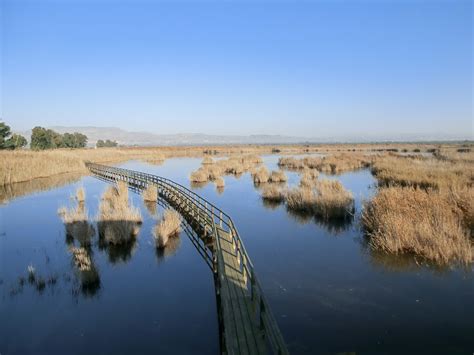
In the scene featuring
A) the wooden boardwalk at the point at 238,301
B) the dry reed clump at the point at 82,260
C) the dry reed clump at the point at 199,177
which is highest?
the dry reed clump at the point at 199,177

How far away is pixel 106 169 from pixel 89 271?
38.1 meters

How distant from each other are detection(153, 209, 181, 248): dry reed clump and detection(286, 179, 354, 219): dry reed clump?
9.28 metres

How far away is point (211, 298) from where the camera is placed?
11602mm

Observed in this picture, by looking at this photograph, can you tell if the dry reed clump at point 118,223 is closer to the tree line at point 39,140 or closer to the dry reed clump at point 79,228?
the dry reed clump at point 79,228

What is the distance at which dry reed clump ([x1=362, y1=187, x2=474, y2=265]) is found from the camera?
43.0 feet

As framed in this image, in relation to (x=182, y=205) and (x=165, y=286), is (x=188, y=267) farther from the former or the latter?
(x=182, y=205)

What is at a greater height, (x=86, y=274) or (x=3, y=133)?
(x=3, y=133)

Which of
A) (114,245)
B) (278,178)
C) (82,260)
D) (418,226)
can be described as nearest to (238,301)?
(82,260)

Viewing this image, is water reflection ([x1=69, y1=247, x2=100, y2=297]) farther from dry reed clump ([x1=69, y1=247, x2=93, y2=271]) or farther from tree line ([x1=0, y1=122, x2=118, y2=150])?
tree line ([x1=0, y1=122, x2=118, y2=150])

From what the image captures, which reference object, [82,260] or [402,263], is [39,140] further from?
[402,263]

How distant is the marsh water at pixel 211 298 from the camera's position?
885 centimetres

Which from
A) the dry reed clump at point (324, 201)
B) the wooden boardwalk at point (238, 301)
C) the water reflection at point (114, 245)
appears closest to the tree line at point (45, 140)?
the water reflection at point (114, 245)

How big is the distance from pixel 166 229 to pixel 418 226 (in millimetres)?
11958

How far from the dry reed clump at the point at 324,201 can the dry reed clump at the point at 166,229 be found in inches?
365
